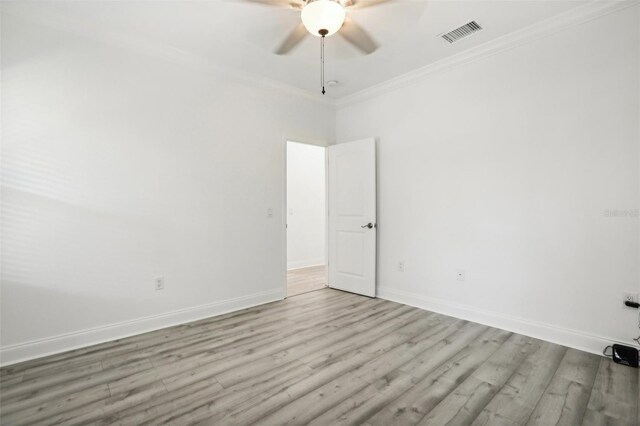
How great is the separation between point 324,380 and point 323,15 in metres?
2.48

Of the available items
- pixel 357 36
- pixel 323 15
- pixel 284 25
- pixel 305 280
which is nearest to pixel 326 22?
pixel 323 15

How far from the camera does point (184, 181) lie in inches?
127

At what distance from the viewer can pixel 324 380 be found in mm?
2100

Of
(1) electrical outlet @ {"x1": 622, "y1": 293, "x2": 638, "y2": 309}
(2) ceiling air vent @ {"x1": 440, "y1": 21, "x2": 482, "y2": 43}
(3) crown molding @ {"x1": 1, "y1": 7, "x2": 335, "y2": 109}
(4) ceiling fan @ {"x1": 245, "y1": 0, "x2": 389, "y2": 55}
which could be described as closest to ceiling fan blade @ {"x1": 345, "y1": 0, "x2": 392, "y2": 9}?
(4) ceiling fan @ {"x1": 245, "y1": 0, "x2": 389, "y2": 55}

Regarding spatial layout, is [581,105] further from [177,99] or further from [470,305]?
[177,99]

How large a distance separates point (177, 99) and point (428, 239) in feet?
10.3

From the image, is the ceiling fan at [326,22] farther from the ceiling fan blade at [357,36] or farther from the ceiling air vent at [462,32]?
the ceiling air vent at [462,32]

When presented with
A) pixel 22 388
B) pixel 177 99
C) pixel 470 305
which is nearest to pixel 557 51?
pixel 470 305

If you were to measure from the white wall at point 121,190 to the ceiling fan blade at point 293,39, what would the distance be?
2.65 feet

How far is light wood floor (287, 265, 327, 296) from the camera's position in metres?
4.53

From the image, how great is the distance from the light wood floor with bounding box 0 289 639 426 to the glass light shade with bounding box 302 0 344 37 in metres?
2.45

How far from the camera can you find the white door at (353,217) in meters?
4.09

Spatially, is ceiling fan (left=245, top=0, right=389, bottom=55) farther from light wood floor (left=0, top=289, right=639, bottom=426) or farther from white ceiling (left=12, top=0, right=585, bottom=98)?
light wood floor (left=0, top=289, right=639, bottom=426)

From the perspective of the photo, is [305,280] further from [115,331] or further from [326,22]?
[326,22]
